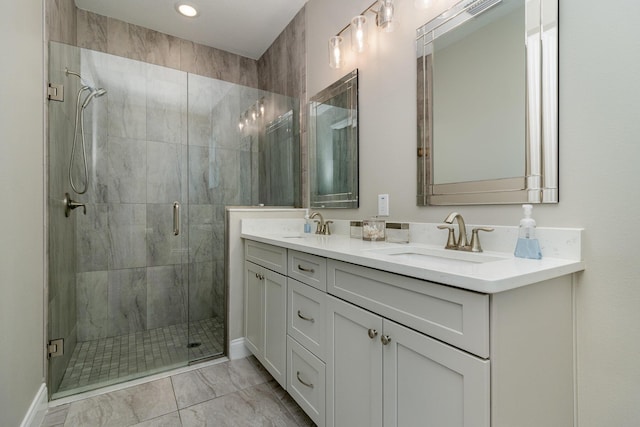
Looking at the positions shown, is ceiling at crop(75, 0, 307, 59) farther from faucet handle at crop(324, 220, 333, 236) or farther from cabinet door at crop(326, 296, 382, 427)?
cabinet door at crop(326, 296, 382, 427)

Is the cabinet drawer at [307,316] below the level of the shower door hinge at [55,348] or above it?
above

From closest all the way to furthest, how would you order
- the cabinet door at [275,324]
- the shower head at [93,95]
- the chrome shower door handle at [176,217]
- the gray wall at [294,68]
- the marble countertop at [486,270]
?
the marble countertop at [486,270] < the cabinet door at [275,324] < the shower head at [93,95] < the chrome shower door handle at [176,217] < the gray wall at [294,68]

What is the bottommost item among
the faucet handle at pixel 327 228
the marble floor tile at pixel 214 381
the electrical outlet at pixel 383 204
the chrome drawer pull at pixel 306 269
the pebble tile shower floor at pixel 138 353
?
the marble floor tile at pixel 214 381

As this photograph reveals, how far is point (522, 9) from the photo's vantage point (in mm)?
1084

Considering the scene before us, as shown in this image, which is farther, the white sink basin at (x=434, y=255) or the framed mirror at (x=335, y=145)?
the framed mirror at (x=335, y=145)

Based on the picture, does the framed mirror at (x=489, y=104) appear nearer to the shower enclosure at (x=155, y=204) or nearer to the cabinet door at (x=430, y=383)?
the cabinet door at (x=430, y=383)

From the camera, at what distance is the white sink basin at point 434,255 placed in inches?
43.1

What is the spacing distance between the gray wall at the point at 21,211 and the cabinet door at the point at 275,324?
1094 mm

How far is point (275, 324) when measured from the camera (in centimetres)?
167

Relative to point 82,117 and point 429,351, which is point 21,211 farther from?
point 429,351

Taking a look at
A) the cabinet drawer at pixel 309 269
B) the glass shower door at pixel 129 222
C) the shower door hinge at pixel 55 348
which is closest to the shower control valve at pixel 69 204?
the glass shower door at pixel 129 222

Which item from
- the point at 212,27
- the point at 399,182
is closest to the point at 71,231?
the point at 212,27

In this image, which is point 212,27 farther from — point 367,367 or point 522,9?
point 367,367

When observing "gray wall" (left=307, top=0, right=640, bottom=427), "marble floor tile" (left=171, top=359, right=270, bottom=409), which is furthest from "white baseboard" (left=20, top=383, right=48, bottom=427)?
"gray wall" (left=307, top=0, right=640, bottom=427)
